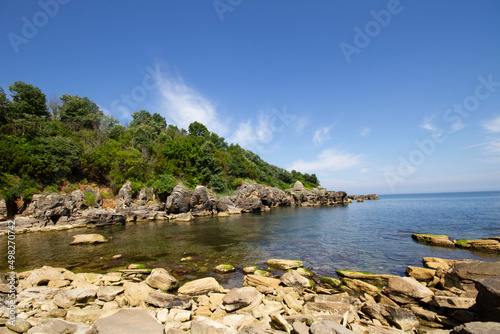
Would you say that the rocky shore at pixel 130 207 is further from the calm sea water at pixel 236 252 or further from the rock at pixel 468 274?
the rock at pixel 468 274

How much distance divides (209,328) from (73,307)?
5853 mm

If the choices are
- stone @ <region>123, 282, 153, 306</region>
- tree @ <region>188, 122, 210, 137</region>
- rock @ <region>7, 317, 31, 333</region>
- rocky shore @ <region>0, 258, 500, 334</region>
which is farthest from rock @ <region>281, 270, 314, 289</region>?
tree @ <region>188, 122, 210, 137</region>

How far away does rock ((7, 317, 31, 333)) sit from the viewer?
5719 mm

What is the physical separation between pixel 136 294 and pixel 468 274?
14.1 meters

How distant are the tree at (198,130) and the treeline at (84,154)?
6.69m

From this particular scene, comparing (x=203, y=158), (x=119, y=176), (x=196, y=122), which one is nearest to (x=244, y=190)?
(x=203, y=158)

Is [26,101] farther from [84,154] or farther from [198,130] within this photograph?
[198,130]

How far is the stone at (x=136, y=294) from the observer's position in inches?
312

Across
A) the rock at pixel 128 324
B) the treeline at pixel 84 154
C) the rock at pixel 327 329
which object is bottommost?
the rock at pixel 128 324

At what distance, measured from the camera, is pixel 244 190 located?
52844 millimetres

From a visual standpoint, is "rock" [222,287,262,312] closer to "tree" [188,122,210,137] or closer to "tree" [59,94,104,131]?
"tree" [59,94,104,131]

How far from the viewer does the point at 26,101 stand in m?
40.6

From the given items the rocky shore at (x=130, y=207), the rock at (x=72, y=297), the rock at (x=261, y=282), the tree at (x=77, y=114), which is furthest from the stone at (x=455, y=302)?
the tree at (x=77, y=114)

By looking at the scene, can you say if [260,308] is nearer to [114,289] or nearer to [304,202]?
[114,289]
